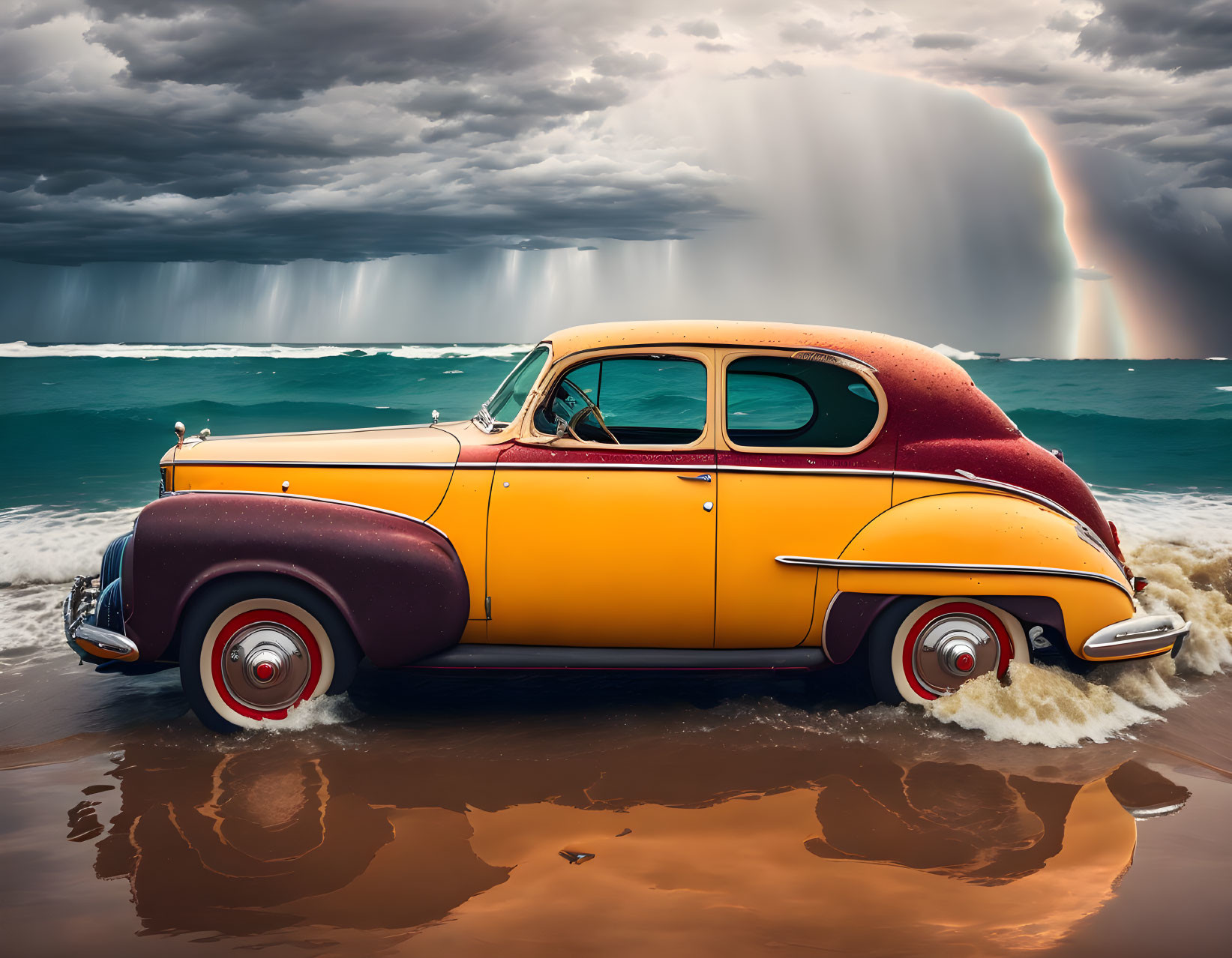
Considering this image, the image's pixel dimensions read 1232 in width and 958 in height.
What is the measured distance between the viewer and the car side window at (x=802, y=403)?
4.54 m

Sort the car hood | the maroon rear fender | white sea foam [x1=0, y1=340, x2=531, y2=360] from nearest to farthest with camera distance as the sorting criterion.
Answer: the maroon rear fender < the car hood < white sea foam [x1=0, y1=340, x2=531, y2=360]

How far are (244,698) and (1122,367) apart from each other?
186 feet

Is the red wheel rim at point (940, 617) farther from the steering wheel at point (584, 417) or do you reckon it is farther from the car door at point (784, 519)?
the steering wheel at point (584, 417)

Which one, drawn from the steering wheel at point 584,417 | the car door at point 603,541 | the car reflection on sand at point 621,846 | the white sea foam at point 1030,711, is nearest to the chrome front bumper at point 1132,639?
the white sea foam at point 1030,711

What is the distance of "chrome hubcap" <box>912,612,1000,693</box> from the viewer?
14.6 ft

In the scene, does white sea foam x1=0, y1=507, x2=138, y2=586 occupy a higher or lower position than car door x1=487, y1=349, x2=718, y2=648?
lower

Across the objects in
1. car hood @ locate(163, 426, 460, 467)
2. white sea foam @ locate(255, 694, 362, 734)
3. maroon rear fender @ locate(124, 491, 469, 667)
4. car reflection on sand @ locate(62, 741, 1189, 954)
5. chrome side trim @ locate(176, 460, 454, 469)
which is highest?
car hood @ locate(163, 426, 460, 467)

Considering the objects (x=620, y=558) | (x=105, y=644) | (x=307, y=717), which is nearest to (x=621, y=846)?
(x=620, y=558)

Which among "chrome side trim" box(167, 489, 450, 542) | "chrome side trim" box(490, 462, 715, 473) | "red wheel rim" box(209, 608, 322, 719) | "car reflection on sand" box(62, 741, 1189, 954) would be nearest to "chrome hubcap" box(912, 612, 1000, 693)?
"car reflection on sand" box(62, 741, 1189, 954)

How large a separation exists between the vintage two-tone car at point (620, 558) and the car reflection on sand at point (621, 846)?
1.63 feet

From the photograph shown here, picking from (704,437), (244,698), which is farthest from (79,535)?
(704,437)

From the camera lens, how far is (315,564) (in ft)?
13.6

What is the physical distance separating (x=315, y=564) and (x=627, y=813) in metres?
1.79

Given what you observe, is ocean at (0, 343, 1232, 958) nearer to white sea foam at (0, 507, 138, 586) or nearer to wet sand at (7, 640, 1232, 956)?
wet sand at (7, 640, 1232, 956)
